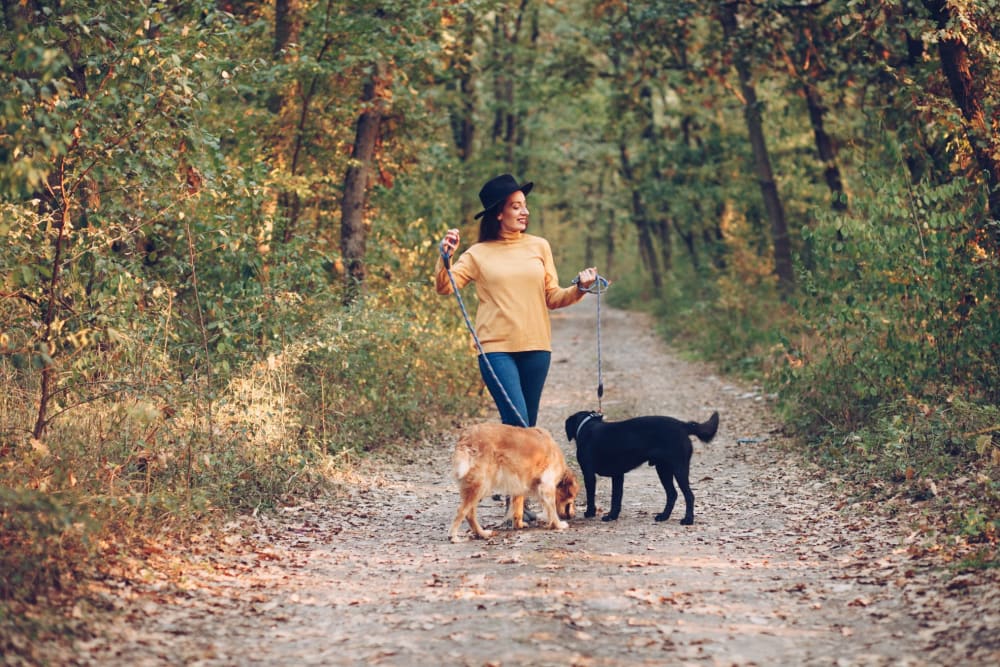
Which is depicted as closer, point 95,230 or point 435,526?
point 95,230

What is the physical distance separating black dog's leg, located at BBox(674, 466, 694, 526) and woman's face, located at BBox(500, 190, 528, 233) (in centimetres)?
217

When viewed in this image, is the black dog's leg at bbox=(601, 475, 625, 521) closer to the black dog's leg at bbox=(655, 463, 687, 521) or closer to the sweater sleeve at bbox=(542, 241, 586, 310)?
the black dog's leg at bbox=(655, 463, 687, 521)

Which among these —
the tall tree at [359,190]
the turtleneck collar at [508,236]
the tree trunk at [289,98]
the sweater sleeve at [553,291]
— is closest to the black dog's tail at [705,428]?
the sweater sleeve at [553,291]

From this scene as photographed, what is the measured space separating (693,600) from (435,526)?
109 inches

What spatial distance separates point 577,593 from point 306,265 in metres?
5.74

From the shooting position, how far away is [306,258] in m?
11.1

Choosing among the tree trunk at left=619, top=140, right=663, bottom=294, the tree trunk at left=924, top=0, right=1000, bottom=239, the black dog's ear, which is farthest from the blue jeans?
the tree trunk at left=619, top=140, right=663, bottom=294

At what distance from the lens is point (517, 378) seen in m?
7.50

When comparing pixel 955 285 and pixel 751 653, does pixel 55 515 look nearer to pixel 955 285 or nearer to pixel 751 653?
pixel 751 653

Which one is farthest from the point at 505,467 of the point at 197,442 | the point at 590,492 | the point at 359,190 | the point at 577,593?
the point at 359,190

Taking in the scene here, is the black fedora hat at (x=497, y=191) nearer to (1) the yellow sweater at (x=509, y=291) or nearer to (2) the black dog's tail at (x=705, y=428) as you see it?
(1) the yellow sweater at (x=509, y=291)

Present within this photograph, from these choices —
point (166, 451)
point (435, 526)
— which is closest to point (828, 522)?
point (435, 526)

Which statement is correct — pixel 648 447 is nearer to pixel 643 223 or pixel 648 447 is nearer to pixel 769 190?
pixel 769 190

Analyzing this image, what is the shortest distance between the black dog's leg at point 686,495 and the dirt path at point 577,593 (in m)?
0.09
